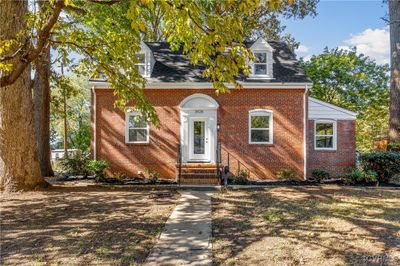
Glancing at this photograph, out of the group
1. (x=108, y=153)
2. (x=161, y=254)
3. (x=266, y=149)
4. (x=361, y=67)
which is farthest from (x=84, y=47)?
(x=361, y=67)

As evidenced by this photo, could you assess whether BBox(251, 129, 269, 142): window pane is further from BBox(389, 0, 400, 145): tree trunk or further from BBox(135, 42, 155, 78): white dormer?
BBox(389, 0, 400, 145): tree trunk

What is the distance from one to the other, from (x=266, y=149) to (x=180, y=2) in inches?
372

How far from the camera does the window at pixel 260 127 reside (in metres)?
12.7

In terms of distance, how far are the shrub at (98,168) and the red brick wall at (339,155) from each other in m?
9.24

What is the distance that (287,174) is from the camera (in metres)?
12.4

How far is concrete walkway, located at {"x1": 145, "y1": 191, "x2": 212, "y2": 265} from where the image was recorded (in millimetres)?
4215

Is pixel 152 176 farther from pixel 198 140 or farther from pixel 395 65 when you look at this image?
pixel 395 65

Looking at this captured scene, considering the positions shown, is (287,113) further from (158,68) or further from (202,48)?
(202,48)

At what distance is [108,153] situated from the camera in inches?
504

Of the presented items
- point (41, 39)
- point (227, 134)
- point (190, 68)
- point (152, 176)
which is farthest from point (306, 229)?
point (190, 68)

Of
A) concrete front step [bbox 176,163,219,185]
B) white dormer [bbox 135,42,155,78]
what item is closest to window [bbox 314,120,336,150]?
concrete front step [bbox 176,163,219,185]

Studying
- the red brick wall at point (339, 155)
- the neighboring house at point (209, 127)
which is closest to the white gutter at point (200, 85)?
the neighboring house at point (209, 127)

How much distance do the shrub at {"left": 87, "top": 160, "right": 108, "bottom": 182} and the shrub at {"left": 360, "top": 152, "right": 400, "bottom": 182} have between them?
11.2m

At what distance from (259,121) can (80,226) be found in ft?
30.3
